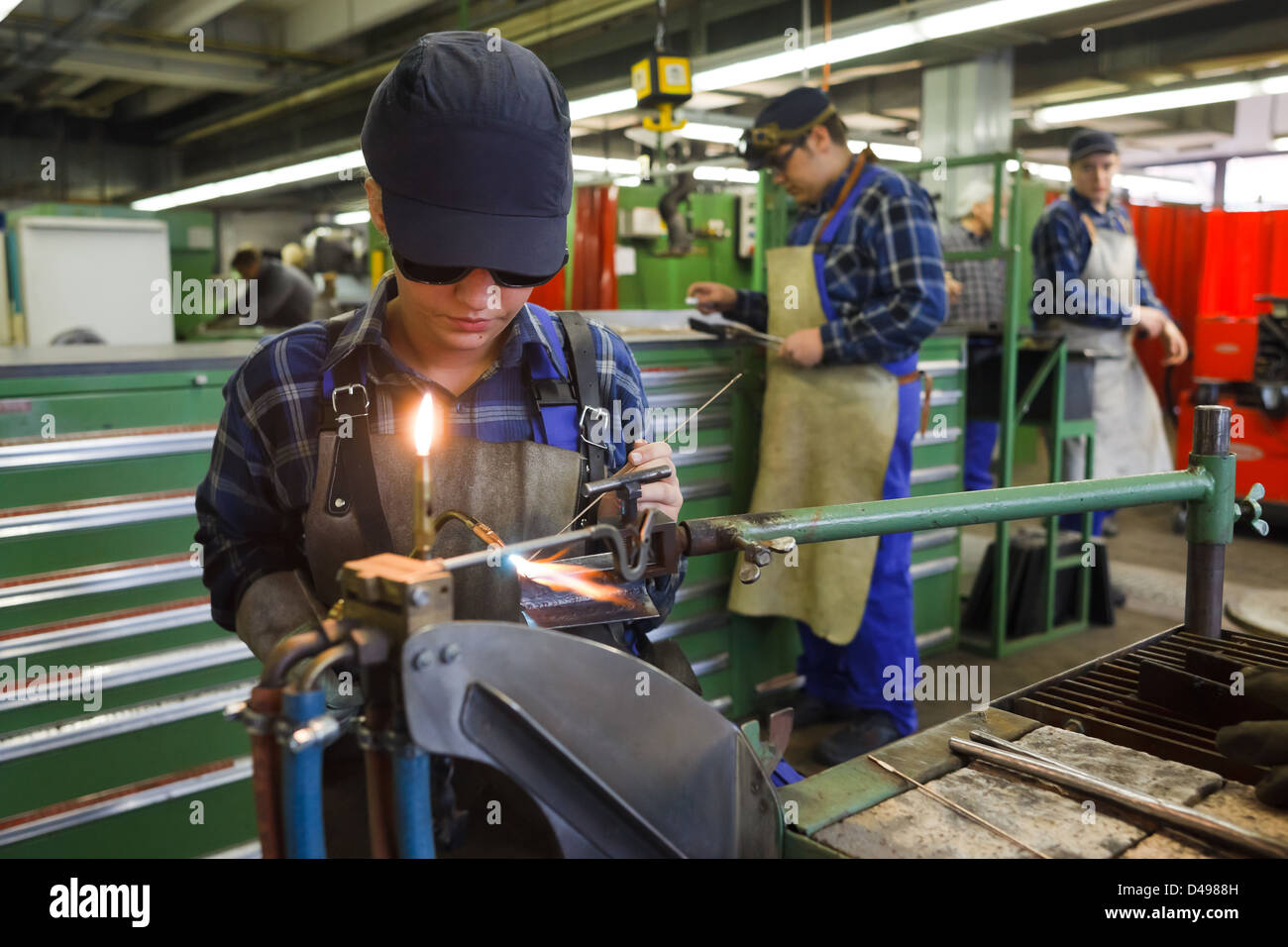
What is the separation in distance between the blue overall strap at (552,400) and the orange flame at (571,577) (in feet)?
0.88

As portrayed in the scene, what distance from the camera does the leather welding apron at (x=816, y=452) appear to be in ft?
9.09

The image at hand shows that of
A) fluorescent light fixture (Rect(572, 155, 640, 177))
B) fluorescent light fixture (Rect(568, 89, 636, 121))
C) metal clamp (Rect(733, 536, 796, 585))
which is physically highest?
fluorescent light fixture (Rect(572, 155, 640, 177))

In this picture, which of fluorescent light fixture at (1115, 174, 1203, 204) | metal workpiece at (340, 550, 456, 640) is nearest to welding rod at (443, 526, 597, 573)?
metal workpiece at (340, 550, 456, 640)

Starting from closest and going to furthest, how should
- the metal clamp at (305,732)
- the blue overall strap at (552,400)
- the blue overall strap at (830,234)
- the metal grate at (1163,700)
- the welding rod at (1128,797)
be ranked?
the metal clamp at (305,732)
the welding rod at (1128,797)
the metal grate at (1163,700)
the blue overall strap at (552,400)
the blue overall strap at (830,234)

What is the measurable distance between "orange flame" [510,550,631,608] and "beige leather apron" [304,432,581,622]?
0.49ft

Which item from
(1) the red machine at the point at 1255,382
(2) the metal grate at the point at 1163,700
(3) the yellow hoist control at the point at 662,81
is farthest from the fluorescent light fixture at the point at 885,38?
(2) the metal grate at the point at 1163,700

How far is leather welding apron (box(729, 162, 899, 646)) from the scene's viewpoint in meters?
2.77

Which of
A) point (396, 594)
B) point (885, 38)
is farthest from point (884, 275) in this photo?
point (885, 38)

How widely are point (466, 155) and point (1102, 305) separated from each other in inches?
151

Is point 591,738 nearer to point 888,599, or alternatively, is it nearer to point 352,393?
point 352,393

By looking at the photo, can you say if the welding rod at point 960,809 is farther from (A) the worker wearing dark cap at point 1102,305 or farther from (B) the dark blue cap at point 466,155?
(A) the worker wearing dark cap at point 1102,305

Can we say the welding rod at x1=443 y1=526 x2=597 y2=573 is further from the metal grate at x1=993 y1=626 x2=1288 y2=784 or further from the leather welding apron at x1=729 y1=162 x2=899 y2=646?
the leather welding apron at x1=729 y1=162 x2=899 y2=646
